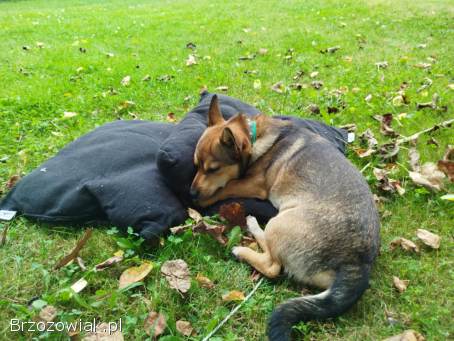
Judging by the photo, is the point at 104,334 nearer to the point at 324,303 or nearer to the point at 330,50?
the point at 324,303

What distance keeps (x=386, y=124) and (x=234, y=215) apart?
2947 millimetres

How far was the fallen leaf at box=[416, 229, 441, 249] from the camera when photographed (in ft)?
11.2

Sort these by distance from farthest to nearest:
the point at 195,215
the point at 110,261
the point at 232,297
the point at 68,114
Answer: the point at 68,114 → the point at 195,215 → the point at 110,261 → the point at 232,297

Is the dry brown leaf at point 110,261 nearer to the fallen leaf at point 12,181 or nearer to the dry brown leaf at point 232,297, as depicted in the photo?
the dry brown leaf at point 232,297

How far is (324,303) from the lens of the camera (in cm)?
265

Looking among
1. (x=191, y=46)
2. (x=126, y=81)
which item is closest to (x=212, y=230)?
(x=126, y=81)

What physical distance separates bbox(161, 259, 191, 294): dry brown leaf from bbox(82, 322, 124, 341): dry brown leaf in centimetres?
52

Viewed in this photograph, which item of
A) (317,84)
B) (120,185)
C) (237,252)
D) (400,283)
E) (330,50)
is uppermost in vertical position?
(330,50)

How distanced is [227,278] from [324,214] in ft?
3.06

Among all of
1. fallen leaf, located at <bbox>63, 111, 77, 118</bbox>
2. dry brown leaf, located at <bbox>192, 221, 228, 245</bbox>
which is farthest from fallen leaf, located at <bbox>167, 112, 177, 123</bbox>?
dry brown leaf, located at <bbox>192, 221, 228, 245</bbox>

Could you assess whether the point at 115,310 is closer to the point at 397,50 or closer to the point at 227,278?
the point at 227,278

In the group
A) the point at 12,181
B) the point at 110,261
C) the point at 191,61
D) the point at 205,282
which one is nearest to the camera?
the point at 205,282

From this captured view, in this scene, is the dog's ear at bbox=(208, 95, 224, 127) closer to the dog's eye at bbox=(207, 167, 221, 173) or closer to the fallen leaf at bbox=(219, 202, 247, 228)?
the dog's eye at bbox=(207, 167, 221, 173)

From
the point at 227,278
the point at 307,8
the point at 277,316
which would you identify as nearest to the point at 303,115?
the point at 227,278
